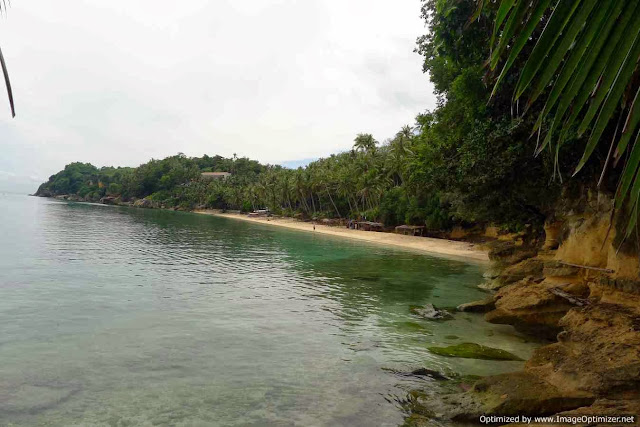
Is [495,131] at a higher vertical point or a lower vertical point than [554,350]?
higher

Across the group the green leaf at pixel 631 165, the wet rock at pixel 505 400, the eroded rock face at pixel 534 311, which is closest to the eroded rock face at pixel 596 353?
the wet rock at pixel 505 400

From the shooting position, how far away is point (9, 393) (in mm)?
8906

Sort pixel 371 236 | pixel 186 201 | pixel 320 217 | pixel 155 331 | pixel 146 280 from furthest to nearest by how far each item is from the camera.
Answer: pixel 186 201, pixel 320 217, pixel 371 236, pixel 146 280, pixel 155 331

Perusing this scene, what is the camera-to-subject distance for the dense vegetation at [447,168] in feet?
45.0

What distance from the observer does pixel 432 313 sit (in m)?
15.5

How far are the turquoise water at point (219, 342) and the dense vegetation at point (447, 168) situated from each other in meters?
5.67

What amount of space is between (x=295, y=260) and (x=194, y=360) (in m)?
21.3

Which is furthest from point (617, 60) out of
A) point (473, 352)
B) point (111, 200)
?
point (111, 200)

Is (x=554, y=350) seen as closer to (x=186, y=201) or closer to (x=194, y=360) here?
(x=194, y=360)

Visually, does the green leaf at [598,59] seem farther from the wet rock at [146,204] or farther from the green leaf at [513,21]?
the wet rock at [146,204]

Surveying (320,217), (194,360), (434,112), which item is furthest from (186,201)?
(194,360)

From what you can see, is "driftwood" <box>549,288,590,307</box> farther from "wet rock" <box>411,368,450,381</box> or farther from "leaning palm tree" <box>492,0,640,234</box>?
"leaning palm tree" <box>492,0,640,234</box>

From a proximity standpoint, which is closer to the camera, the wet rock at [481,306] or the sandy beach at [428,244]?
the wet rock at [481,306]

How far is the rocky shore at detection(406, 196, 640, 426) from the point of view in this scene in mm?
7137
